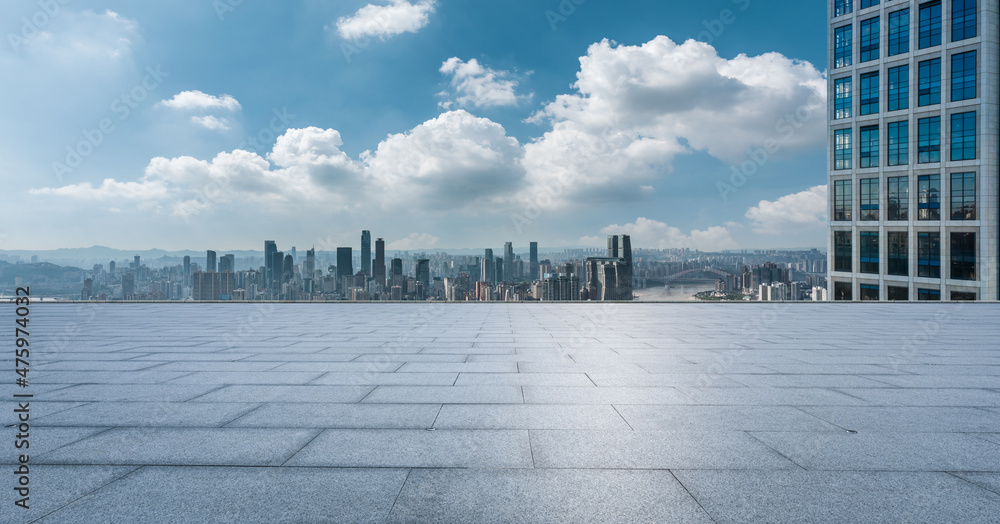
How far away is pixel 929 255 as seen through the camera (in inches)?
1882

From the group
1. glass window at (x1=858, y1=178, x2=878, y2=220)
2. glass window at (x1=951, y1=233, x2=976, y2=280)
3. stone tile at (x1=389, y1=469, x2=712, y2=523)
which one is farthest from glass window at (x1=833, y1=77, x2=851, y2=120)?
stone tile at (x1=389, y1=469, x2=712, y2=523)

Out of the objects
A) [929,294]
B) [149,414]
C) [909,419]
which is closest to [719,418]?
[909,419]

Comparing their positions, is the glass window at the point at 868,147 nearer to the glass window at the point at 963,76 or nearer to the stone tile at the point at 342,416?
the glass window at the point at 963,76

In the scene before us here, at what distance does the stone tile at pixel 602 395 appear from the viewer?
5891 millimetres

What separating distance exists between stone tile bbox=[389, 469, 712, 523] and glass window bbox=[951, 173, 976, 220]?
64625 mm

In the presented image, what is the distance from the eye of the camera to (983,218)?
148 feet

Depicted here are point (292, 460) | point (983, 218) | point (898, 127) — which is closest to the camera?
point (292, 460)

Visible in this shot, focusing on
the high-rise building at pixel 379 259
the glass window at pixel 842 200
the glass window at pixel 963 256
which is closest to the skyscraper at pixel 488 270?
the high-rise building at pixel 379 259

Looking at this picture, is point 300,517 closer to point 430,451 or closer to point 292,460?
point 292,460

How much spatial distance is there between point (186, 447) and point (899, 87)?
70.7m

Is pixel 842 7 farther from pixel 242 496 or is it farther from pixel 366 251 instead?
pixel 242 496

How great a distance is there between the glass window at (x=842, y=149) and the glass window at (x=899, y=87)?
4.94m

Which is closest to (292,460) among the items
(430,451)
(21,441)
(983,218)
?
(430,451)

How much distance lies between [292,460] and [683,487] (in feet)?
11.4
